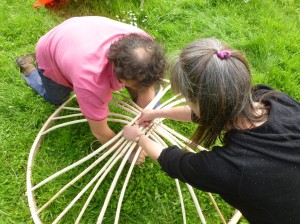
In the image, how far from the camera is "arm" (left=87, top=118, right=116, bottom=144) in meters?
1.73

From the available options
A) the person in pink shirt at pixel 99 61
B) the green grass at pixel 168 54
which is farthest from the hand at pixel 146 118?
the green grass at pixel 168 54

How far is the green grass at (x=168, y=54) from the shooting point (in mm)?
1932

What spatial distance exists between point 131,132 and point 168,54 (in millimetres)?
935

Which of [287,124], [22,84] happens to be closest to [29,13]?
[22,84]

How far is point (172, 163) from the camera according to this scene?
1352 mm

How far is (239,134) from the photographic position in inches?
47.4

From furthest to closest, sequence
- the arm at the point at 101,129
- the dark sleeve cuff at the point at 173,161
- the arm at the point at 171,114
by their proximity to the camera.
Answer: the arm at the point at 101,129
the arm at the point at 171,114
the dark sleeve cuff at the point at 173,161

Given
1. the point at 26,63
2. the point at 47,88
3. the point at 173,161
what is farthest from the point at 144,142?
the point at 26,63

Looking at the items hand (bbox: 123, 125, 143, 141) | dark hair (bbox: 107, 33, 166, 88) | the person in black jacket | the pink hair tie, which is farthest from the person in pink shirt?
the pink hair tie

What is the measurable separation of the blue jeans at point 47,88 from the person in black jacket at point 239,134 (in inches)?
39.5

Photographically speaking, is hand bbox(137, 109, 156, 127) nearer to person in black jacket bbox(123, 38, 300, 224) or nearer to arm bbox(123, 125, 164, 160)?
arm bbox(123, 125, 164, 160)

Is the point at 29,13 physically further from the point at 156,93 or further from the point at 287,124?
the point at 287,124

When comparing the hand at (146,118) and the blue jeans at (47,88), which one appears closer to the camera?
the hand at (146,118)

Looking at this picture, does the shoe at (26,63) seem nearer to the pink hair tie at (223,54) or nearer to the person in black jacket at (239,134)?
the person in black jacket at (239,134)
